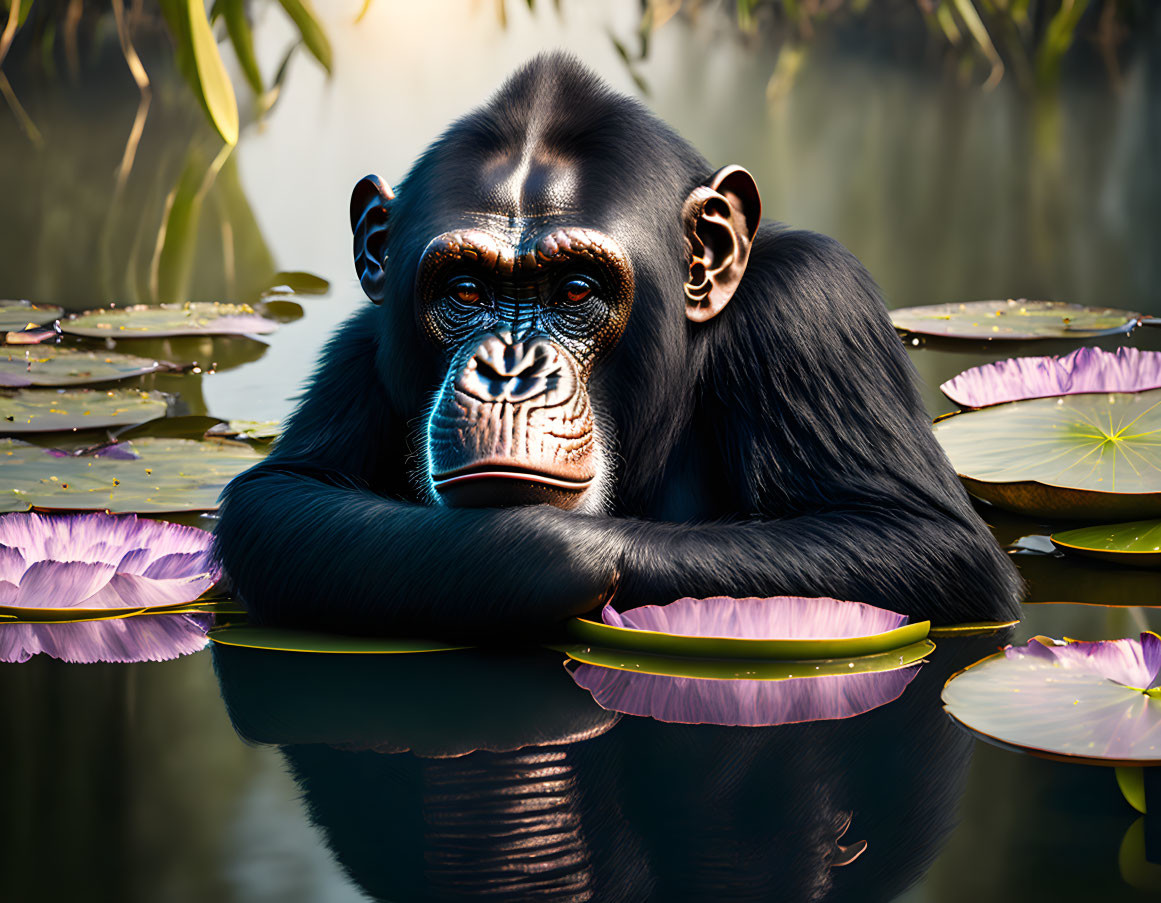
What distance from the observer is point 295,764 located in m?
2.53

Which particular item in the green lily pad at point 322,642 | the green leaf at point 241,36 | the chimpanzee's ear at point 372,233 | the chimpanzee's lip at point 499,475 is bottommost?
the green lily pad at point 322,642

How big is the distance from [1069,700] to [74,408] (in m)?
4.27

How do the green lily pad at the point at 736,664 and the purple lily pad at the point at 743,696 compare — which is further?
the green lily pad at the point at 736,664

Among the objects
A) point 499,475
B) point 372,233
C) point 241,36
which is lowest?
point 499,475

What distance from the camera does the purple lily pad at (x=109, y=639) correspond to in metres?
3.19

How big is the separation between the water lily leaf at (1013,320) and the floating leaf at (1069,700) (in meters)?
4.38

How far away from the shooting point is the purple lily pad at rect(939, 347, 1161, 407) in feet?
16.8

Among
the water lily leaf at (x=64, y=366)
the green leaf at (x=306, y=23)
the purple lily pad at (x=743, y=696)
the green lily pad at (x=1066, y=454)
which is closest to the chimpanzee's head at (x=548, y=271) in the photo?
the purple lily pad at (x=743, y=696)

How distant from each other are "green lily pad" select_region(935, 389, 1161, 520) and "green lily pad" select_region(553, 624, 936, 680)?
1282 mm

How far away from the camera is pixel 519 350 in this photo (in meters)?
3.15

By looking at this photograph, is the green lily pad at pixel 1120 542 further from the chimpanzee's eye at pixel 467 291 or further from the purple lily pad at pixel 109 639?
the purple lily pad at pixel 109 639

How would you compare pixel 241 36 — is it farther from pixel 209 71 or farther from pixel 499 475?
→ pixel 499 475

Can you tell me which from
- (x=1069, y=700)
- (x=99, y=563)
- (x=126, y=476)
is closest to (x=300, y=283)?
(x=126, y=476)

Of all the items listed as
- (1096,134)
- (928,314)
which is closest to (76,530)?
(928,314)
